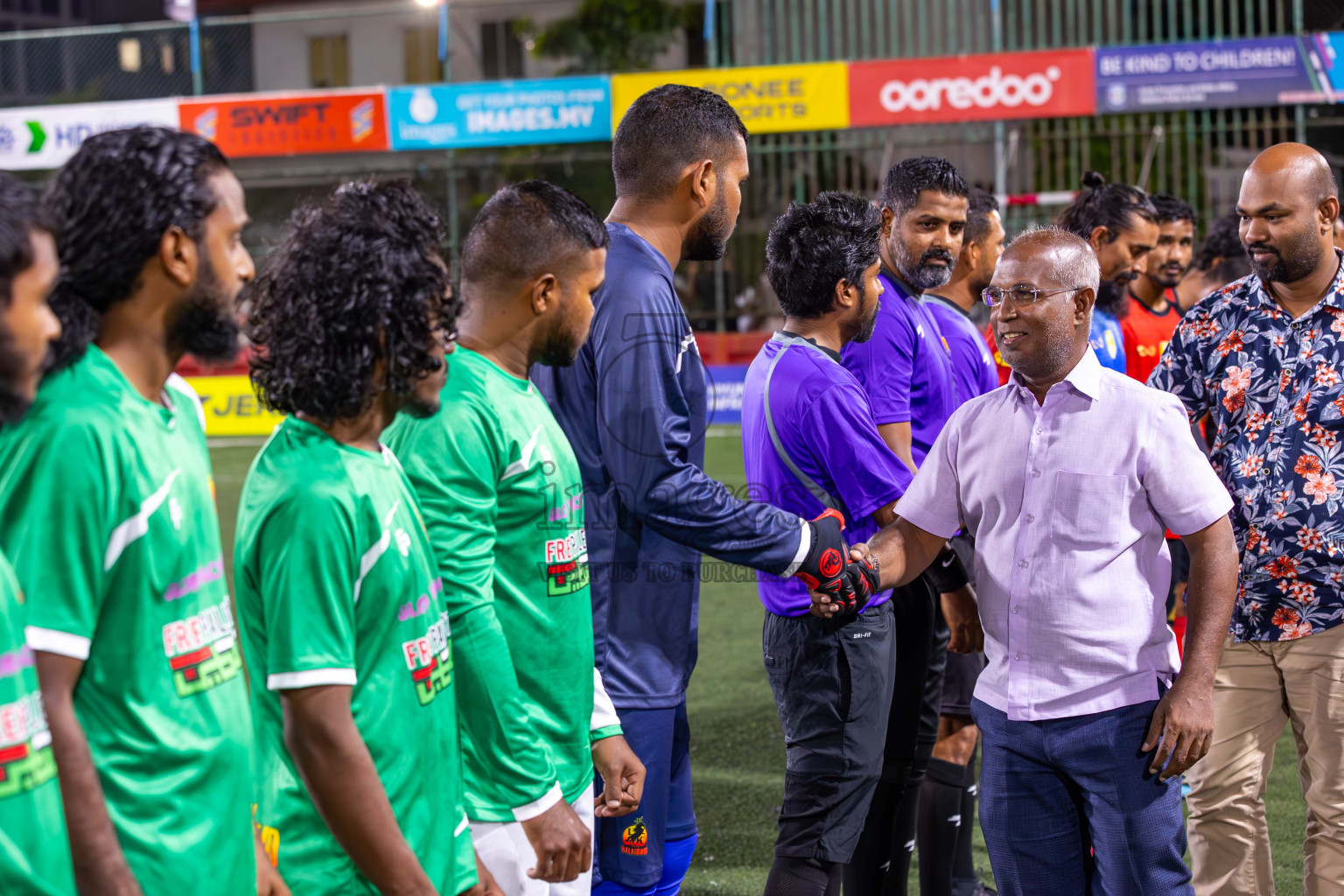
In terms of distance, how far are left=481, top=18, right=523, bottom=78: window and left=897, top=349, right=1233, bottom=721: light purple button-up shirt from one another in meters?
21.8

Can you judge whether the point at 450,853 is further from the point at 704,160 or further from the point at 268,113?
the point at 268,113

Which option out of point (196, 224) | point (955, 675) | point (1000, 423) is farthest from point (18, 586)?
point (955, 675)

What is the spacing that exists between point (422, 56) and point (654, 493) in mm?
23559

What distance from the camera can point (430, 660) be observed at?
200 centimetres

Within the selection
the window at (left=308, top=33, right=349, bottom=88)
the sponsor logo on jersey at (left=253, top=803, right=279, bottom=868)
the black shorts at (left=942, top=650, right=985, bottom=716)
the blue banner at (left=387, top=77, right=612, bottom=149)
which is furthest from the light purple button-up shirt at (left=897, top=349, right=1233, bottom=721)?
the window at (left=308, top=33, right=349, bottom=88)

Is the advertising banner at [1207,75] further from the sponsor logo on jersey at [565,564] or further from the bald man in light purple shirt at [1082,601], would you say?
the sponsor logo on jersey at [565,564]

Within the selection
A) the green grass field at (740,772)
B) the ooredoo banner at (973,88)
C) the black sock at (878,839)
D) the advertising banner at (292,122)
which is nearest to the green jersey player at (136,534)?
the black sock at (878,839)

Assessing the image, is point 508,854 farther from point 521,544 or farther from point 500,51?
point 500,51

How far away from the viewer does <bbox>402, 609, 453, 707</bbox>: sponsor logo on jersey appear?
1968mm

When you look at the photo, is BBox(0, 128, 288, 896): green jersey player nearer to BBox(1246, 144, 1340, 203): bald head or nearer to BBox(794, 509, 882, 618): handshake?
BBox(794, 509, 882, 618): handshake

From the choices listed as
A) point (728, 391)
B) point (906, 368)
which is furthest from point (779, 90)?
point (906, 368)

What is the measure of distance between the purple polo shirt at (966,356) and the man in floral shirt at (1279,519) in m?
0.86

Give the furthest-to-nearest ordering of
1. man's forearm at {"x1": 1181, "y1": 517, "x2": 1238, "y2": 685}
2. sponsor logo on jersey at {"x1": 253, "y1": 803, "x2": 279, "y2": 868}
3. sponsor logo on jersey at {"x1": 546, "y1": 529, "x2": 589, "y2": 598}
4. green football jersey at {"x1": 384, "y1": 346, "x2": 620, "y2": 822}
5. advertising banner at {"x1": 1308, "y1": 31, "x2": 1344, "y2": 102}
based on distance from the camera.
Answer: advertising banner at {"x1": 1308, "y1": 31, "x2": 1344, "y2": 102}
man's forearm at {"x1": 1181, "y1": 517, "x2": 1238, "y2": 685}
sponsor logo on jersey at {"x1": 546, "y1": 529, "x2": 589, "y2": 598}
green football jersey at {"x1": 384, "y1": 346, "x2": 620, "y2": 822}
sponsor logo on jersey at {"x1": 253, "y1": 803, "x2": 279, "y2": 868}

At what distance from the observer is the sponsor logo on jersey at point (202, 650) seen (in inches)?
67.3
